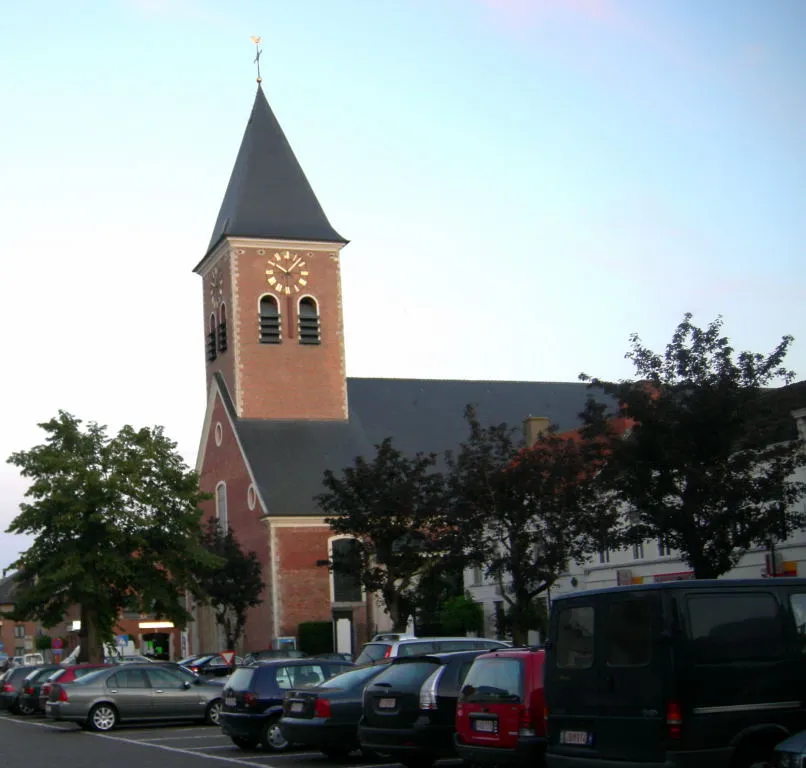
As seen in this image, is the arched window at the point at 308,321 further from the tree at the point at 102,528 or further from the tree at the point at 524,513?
the tree at the point at 524,513

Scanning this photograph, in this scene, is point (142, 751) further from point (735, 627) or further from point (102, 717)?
point (735, 627)

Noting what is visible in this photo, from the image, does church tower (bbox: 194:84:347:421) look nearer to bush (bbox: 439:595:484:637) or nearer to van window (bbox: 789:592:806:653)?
bush (bbox: 439:595:484:637)

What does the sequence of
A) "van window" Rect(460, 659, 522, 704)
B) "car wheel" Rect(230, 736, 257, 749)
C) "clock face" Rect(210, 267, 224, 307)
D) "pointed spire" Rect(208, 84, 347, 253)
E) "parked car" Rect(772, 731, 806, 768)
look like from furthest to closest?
1. "clock face" Rect(210, 267, 224, 307)
2. "pointed spire" Rect(208, 84, 347, 253)
3. "car wheel" Rect(230, 736, 257, 749)
4. "van window" Rect(460, 659, 522, 704)
5. "parked car" Rect(772, 731, 806, 768)

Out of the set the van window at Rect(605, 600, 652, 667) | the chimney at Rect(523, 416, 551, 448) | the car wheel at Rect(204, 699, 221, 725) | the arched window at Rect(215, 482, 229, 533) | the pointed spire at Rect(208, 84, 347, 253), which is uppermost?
the pointed spire at Rect(208, 84, 347, 253)

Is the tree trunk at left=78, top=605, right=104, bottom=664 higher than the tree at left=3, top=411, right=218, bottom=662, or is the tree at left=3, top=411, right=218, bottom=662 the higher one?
the tree at left=3, top=411, right=218, bottom=662

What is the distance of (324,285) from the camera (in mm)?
65750

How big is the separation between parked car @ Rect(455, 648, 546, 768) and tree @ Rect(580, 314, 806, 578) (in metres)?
13.0

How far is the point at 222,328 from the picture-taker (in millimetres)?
66312

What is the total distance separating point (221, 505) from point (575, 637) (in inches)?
2116

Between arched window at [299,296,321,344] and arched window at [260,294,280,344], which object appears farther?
arched window at [299,296,321,344]

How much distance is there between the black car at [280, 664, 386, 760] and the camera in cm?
1897

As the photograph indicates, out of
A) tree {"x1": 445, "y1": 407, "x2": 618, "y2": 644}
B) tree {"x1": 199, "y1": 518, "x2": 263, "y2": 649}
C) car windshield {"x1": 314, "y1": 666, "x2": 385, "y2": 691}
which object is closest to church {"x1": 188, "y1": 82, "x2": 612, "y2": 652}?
tree {"x1": 199, "y1": 518, "x2": 263, "y2": 649}

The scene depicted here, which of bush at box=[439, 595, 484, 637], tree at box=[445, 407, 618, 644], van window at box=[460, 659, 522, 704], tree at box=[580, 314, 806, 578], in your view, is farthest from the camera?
bush at box=[439, 595, 484, 637]

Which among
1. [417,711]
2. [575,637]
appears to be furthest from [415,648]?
[575,637]
